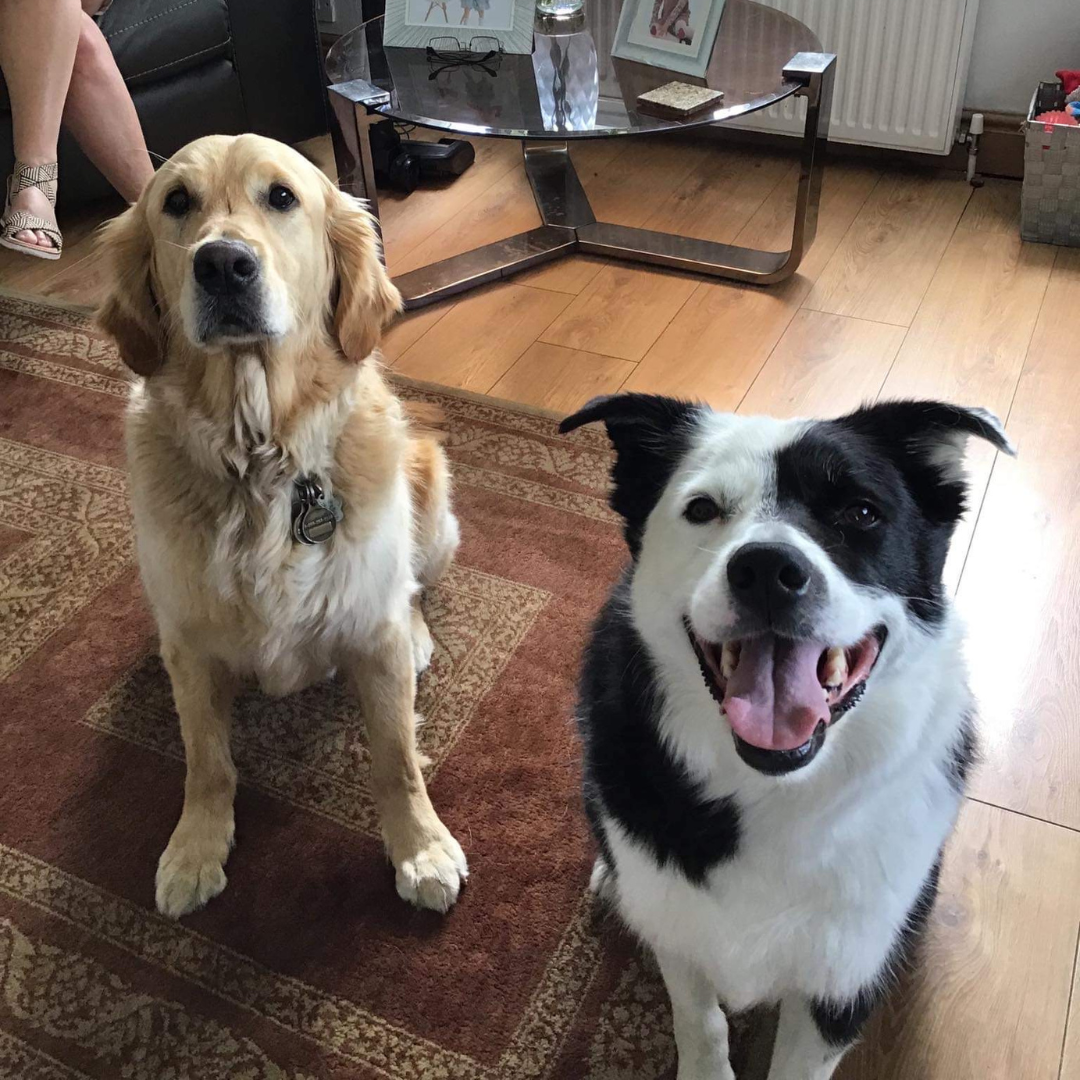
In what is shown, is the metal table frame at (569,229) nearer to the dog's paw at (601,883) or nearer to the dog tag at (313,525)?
the dog tag at (313,525)

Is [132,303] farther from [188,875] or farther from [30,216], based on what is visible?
[30,216]

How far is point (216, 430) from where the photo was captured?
136 centimetres

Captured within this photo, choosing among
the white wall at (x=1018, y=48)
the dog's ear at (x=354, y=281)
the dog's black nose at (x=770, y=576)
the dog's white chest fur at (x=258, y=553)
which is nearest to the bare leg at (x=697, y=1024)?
the dog's black nose at (x=770, y=576)

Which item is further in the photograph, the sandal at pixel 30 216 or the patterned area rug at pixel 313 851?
the sandal at pixel 30 216

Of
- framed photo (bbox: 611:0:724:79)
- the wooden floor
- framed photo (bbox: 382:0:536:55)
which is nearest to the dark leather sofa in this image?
the wooden floor

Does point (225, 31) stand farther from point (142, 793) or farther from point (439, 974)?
point (439, 974)

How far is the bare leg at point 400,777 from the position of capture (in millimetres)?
1415

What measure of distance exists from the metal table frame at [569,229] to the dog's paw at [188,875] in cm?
163

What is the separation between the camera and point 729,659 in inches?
38.4

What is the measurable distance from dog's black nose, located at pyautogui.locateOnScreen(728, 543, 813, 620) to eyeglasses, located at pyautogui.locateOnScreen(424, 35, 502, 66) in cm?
213

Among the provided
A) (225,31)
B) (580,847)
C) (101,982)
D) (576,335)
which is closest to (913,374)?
(576,335)

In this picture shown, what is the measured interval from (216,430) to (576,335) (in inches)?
54.5

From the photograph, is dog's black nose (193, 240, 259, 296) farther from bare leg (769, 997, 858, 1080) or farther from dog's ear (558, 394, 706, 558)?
bare leg (769, 997, 858, 1080)

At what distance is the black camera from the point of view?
10.6ft
